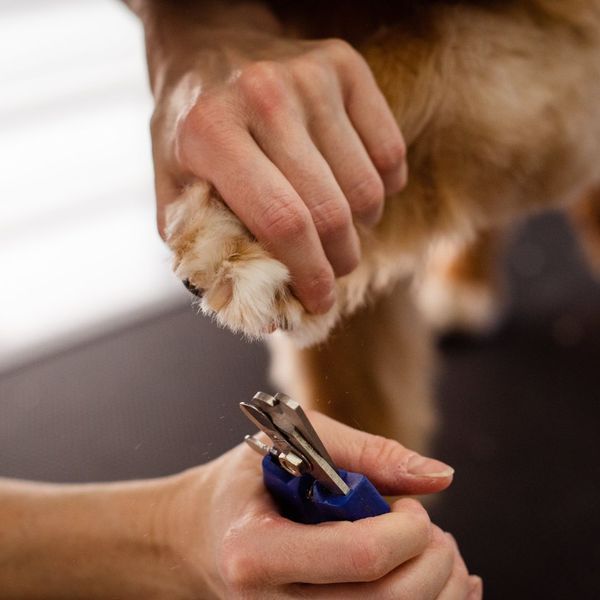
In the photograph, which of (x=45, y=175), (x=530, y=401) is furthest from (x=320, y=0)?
(x=45, y=175)

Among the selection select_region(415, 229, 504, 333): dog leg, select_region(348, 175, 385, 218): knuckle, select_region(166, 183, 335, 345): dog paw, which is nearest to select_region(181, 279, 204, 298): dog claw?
select_region(166, 183, 335, 345): dog paw

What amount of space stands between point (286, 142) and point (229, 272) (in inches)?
2.9

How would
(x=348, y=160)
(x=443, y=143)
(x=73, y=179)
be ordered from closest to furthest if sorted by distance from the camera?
1. (x=348, y=160)
2. (x=443, y=143)
3. (x=73, y=179)

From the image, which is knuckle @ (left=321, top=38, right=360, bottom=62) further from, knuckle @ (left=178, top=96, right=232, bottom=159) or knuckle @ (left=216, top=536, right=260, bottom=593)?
knuckle @ (left=216, top=536, right=260, bottom=593)

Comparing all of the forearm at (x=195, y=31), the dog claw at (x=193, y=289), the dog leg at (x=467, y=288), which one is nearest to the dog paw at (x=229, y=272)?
the dog claw at (x=193, y=289)

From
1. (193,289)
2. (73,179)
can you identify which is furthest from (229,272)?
(73,179)

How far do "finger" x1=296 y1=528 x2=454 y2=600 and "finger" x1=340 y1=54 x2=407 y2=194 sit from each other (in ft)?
0.73

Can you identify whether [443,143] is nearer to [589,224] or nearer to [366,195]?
[366,195]

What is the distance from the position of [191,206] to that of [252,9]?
0.22 metres

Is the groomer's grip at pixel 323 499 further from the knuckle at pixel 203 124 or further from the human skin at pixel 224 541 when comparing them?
the knuckle at pixel 203 124

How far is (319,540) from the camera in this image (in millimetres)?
331

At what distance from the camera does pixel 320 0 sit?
0.59 m

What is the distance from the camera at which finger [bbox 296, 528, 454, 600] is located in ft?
1.11

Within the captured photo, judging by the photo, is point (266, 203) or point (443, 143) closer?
point (266, 203)
